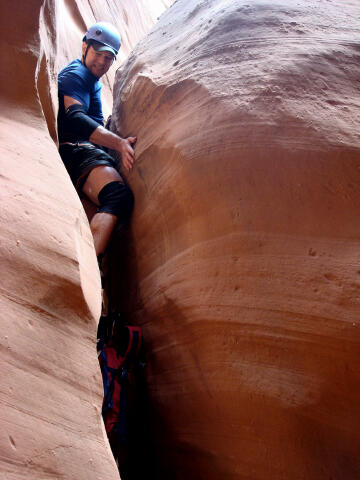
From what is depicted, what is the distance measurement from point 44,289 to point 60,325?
0.43ft

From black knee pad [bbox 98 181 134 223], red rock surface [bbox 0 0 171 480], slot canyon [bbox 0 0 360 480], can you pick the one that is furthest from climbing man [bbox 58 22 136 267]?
red rock surface [bbox 0 0 171 480]

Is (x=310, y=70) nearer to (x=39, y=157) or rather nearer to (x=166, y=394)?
(x=39, y=157)

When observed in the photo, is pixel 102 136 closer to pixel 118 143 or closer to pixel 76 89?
pixel 118 143

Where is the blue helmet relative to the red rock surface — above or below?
above

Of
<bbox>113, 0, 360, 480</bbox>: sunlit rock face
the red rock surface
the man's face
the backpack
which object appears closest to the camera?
the red rock surface

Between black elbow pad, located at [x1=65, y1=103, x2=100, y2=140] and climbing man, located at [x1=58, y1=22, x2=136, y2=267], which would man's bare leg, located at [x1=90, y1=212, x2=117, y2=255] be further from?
black elbow pad, located at [x1=65, y1=103, x2=100, y2=140]

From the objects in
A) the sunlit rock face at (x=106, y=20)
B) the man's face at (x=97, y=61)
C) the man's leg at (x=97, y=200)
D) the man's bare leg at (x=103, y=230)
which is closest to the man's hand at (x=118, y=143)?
the man's leg at (x=97, y=200)

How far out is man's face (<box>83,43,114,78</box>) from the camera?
336 centimetres

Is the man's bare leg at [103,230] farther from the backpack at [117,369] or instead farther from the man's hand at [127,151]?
the backpack at [117,369]

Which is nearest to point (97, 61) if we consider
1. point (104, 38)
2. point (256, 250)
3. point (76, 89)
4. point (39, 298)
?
point (104, 38)

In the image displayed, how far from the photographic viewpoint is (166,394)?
215 cm

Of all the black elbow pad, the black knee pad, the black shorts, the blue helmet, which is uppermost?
the blue helmet

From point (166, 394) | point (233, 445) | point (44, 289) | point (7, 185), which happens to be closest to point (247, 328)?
point (233, 445)

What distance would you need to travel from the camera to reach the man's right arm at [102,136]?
9.16ft
